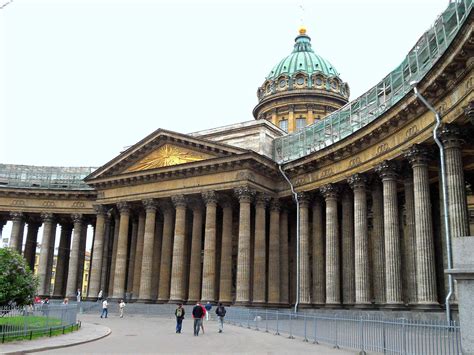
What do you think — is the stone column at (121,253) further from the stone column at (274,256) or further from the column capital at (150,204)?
the stone column at (274,256)

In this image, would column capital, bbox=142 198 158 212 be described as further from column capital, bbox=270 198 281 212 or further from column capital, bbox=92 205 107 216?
column capital, bbox=270 198 281 212

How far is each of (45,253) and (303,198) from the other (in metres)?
29.1

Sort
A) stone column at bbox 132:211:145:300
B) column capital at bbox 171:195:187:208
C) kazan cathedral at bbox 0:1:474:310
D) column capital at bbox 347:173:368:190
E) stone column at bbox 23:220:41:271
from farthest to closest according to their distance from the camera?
stone column at bbox 23:220:41:271, stone column at bbox 132:211:145:300, column capital at bbox 171:195:187:208, column capital at bbox 347:173:368:190, kazan cathedral at bbox 0:1:474:310

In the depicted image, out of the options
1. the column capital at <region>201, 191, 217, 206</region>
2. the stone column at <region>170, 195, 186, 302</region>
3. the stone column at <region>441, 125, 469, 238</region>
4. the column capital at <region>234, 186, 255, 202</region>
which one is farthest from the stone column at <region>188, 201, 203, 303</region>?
the stone column at <region>441, 125, 469, 238</region>

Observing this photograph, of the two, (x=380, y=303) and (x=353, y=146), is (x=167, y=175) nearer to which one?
(x=353, y=146)

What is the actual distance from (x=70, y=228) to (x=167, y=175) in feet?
72.0

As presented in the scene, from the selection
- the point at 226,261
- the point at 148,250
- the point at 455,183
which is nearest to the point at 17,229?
the point at 148,250

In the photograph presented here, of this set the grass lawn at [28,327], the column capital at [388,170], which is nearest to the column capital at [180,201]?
the column capital at [388,170]

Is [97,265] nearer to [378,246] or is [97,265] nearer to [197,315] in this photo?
[197,315]

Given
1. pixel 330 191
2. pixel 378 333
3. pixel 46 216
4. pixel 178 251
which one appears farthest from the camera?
pixel 46 216

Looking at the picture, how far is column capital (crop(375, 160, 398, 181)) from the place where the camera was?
30.5 metres

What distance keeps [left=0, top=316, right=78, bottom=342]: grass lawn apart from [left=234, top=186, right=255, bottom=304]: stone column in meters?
17.2

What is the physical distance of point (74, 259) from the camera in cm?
5219

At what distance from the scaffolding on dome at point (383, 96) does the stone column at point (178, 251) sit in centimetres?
910
